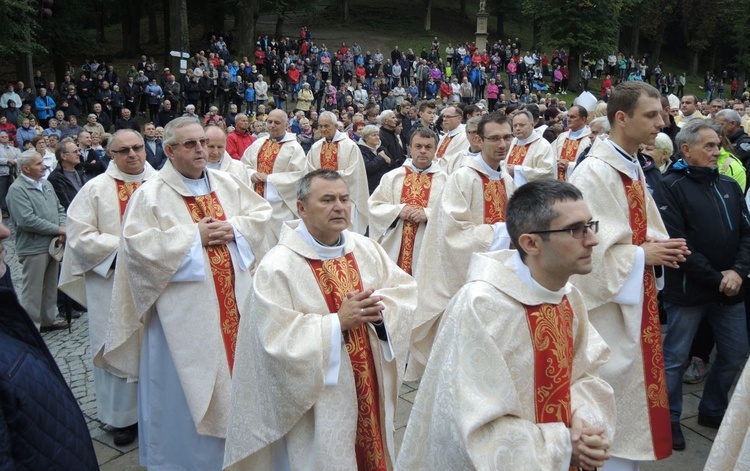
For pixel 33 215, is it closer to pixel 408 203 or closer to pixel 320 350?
pixel 408 203

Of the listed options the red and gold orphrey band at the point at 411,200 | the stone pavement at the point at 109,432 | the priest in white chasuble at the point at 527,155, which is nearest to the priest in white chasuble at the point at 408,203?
the red and gold orphrey band at the point at 411,200

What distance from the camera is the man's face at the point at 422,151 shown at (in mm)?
6875

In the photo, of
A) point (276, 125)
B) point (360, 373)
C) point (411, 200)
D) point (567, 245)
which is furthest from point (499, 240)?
point (276, 125)

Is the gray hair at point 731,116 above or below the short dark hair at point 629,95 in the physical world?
below

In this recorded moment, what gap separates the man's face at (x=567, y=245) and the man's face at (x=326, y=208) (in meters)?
1.28

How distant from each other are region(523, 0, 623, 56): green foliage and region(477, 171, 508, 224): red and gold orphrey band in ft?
117

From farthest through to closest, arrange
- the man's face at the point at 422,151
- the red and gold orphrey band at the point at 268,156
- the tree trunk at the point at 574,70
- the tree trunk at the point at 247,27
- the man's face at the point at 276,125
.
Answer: the tree trunk at the point at 574,70, the tree trunk at the point at 247,27, the red and gold orphrey band at the point at 268,156, the man's face at the point at 276,125, the man's face at the point at 422,151

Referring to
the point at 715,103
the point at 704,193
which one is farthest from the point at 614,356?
the point at 715,103

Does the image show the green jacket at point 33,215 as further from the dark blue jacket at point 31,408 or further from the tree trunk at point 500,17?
the tree trunk at point 500,17

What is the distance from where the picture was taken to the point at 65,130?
58.4 ft

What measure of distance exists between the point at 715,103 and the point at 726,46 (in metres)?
49.5

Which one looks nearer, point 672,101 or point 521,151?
point 521,151

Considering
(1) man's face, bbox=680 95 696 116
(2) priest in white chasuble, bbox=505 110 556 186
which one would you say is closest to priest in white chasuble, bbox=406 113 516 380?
(2) priest in white chasuble, bbox=505 110 556 186

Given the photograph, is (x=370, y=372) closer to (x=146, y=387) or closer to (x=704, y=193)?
(x=146, y=387)
